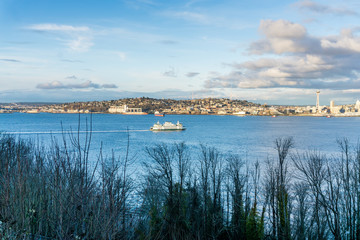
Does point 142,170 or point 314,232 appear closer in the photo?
point 314,232

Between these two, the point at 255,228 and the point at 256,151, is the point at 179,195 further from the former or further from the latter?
the point at 256,151

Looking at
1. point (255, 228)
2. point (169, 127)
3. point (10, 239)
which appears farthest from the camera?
point (169, 127)

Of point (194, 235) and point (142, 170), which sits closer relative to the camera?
point (194, 235)

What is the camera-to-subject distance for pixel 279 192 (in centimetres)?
2136

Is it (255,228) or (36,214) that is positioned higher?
(36,214)

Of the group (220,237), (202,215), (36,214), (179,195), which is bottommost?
(220,237)

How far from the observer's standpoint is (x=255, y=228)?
1902cm

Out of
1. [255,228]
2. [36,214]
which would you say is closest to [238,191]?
[255,228]

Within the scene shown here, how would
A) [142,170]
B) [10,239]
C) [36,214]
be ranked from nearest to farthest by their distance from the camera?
[10,239] → [36,214] → [142,170]

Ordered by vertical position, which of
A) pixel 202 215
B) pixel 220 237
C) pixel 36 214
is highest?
pixel 36 214

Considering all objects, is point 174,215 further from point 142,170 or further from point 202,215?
point 142,170

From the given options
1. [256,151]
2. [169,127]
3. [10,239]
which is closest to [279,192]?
[10,239]

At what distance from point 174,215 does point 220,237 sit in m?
3.12

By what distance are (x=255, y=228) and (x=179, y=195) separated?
16.1ft
